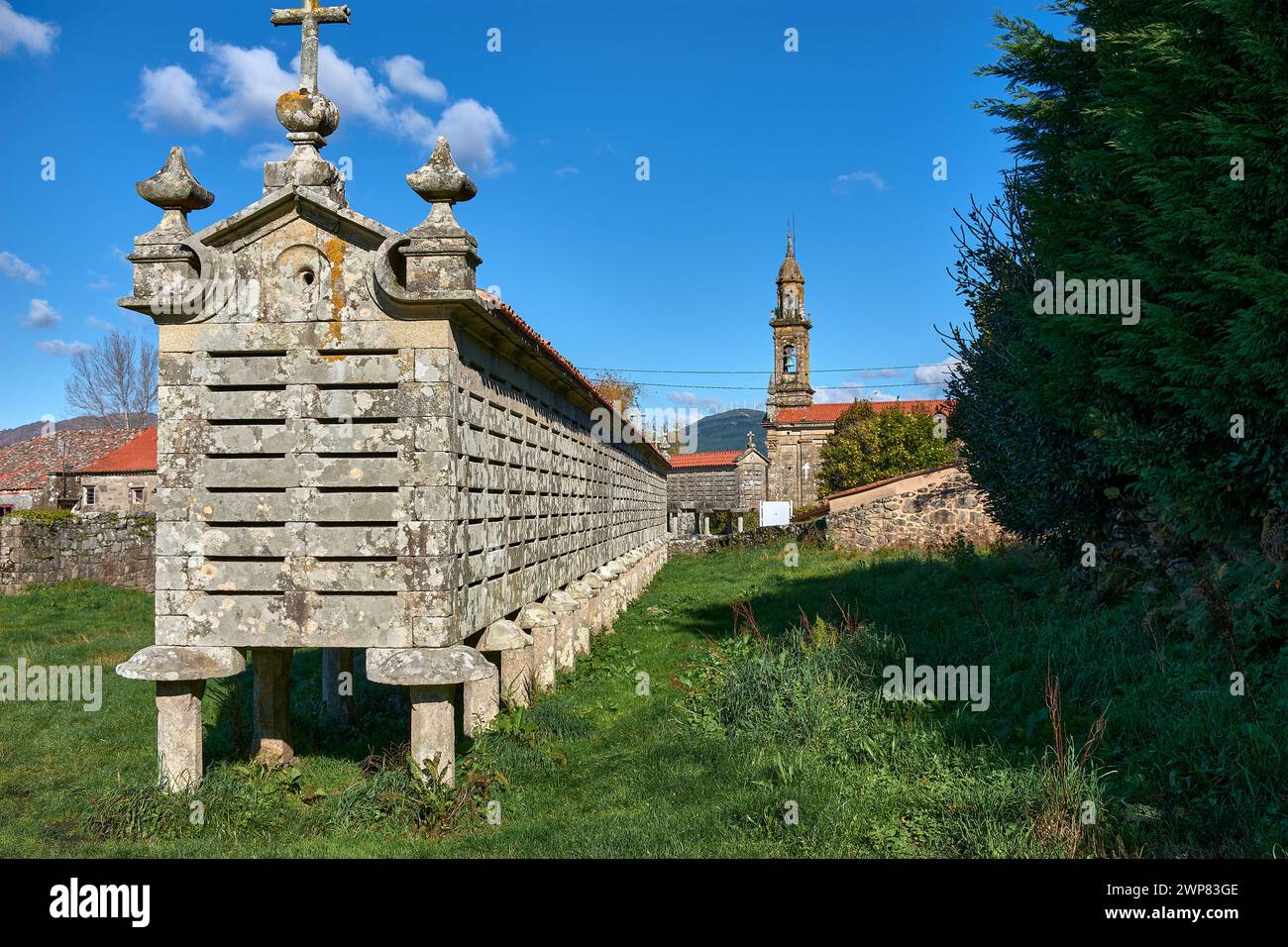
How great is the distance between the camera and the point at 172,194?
6.52m

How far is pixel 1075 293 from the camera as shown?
27.1 ft

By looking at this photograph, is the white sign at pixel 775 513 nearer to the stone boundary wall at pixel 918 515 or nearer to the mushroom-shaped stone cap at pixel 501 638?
the stone boundary wall at pixel 918 515

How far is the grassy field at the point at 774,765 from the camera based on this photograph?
16.3 feet

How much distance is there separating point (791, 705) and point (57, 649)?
11689 millimetres

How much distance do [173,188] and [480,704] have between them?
4.95 m

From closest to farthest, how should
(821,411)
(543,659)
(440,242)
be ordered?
(440,242)
(543,659)
(821,411)

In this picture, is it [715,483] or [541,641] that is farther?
[715,483]

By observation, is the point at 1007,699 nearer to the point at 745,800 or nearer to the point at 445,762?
the point at 745,800

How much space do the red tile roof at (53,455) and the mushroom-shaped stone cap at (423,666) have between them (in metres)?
41.1

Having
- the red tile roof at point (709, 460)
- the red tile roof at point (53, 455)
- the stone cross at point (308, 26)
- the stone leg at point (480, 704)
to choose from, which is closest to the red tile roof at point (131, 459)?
the red tile roof at point (53, 455)

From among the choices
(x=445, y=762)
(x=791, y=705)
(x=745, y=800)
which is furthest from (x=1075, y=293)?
(x=445, y=762)

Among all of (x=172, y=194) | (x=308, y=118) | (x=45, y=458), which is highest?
(x=308, y=118)

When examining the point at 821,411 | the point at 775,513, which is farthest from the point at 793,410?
the point at 775,513

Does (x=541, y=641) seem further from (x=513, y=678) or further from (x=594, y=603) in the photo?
(x=594, y=603)
